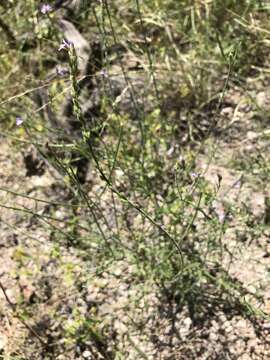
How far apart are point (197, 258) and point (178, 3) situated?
1.47m

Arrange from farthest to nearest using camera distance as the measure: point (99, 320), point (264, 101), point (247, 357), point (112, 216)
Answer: point (264, 101) < point (112, 216) < point (99, 320) < point (247, 357)

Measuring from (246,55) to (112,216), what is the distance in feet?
3.57

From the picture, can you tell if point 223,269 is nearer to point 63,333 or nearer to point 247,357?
point 247,357

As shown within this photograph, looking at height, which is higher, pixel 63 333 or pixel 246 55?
pixel 246 55

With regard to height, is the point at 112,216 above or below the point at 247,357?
above

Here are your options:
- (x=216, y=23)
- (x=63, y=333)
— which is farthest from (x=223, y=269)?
(x=216, y=23)

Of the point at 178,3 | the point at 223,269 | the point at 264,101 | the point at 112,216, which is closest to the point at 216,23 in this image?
the point at 178,3

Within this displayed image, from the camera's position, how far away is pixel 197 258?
7.20 ft

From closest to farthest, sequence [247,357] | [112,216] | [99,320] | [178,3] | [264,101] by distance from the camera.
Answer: [247,357] < [99,320] < [112,216] < [264,101] < [178,3]

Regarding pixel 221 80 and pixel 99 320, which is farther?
pixel 221 80

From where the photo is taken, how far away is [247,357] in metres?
2.02

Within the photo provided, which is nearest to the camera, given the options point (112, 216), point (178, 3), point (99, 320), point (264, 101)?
point (99, 320)

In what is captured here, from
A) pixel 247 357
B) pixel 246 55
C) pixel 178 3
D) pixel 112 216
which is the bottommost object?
pixel 247 357

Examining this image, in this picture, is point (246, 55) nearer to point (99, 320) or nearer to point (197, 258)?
point (197, 258)
